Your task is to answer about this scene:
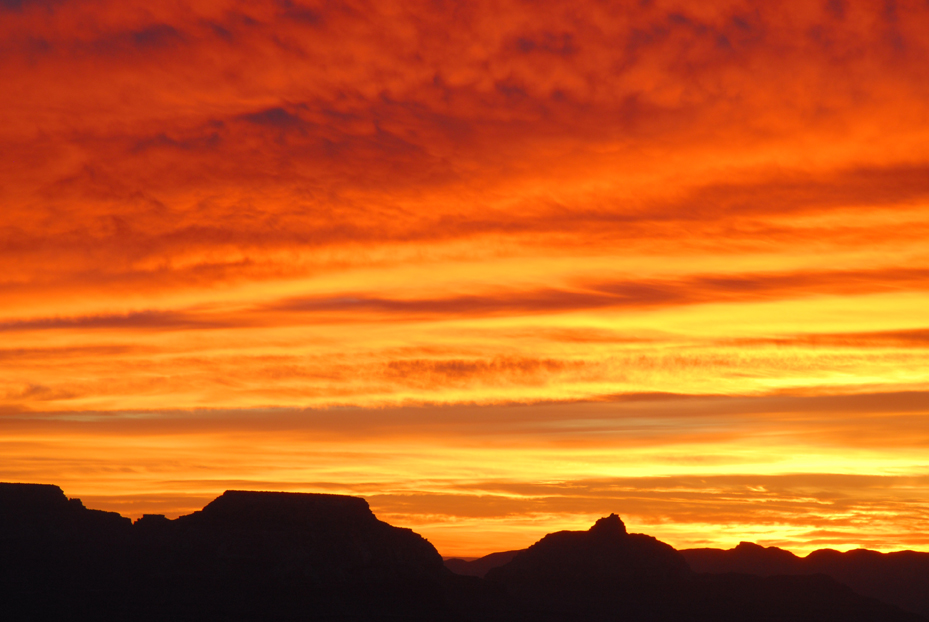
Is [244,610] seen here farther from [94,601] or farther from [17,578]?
[17,578]

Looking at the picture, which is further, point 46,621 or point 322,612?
point 322,612

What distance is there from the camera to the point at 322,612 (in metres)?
199

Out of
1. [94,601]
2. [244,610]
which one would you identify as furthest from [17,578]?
[244,610]

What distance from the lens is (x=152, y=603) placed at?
623ft

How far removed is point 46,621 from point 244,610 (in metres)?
37.3

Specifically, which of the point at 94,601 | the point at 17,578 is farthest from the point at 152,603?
the point at 17,578

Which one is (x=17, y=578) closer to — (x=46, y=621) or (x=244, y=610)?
(x=46, y=621)

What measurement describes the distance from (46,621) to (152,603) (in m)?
20.0

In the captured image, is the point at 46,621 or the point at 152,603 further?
the point at 152,603

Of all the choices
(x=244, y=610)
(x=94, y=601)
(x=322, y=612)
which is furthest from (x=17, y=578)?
(x=322, y=612)

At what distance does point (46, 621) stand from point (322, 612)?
5324 centimetres

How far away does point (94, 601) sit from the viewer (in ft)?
618

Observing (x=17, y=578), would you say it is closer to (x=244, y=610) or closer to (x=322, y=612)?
(x=244, y=610)

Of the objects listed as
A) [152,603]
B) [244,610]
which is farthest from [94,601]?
[244,610]
